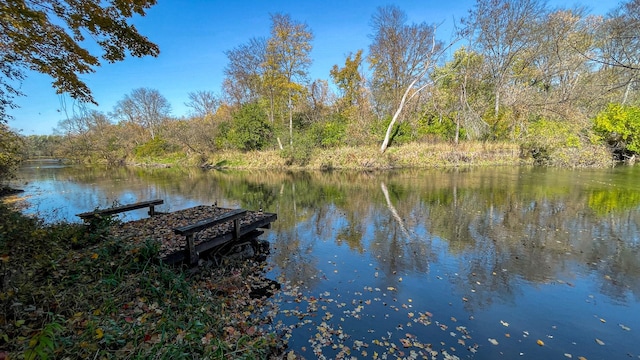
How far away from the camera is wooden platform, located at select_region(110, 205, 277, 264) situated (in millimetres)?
5629

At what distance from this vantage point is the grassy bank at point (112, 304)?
2.59 m

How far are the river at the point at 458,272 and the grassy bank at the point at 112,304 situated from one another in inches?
33.8

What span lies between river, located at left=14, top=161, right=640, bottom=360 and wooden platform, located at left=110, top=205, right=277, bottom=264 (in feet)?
2.85

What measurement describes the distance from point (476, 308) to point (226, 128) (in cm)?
3088

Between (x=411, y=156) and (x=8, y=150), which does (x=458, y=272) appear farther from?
(x=411, y=156)

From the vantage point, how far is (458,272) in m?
5.77

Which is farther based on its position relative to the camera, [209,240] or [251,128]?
[251,128]

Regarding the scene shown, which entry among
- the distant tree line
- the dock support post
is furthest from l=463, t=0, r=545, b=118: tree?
the dock support post

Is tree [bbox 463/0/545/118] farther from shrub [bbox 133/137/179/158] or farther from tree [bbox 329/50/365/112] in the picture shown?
shrub [bbox 133/137/179/158]

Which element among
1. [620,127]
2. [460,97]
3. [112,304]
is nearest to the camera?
[112,304]

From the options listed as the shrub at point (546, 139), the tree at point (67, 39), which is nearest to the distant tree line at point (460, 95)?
the shrub at point (546, 139)

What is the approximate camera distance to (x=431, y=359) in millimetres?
3428

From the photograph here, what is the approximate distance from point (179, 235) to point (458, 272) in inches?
232

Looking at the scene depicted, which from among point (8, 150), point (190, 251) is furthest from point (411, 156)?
point (8, 150)
